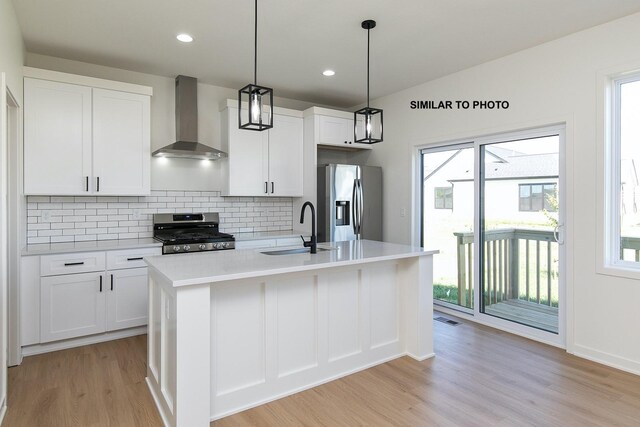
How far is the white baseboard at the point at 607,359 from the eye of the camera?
116 inches

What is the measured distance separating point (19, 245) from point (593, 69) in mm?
4915

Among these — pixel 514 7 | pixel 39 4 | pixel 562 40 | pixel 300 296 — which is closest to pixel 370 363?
pixel 300 296

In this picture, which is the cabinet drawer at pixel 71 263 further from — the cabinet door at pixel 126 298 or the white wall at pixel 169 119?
the white wall at pixel 169 119

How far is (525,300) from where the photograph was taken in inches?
150

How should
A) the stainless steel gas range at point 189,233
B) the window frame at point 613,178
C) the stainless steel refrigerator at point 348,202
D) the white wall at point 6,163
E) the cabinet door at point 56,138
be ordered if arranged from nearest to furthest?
the white wall at point 6,163, the window frame at point 613,178, the cabinet door at point 56,138, the stainless steel gas range at point 189,233, the stainless steel refrigerator at point 348,202

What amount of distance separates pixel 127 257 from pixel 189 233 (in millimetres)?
792

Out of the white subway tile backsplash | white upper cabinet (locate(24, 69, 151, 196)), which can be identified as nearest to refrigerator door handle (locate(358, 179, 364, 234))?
the white subway tile backsplash

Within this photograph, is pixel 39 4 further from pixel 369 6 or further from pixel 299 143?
pixel 299 143

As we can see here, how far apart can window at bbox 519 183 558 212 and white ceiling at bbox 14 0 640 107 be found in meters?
1.31

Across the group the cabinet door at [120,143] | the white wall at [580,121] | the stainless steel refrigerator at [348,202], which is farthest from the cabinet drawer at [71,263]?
the white wall at [580,121]

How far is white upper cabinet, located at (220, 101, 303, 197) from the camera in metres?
4.54

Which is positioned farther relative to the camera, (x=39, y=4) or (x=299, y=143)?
(x=299, y=143)

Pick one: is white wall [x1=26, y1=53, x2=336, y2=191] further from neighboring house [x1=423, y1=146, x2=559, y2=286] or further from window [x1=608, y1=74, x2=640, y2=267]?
window [x1=608, y1=74, x2=640, y2=267]

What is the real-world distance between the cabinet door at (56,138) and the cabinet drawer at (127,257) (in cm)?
69
